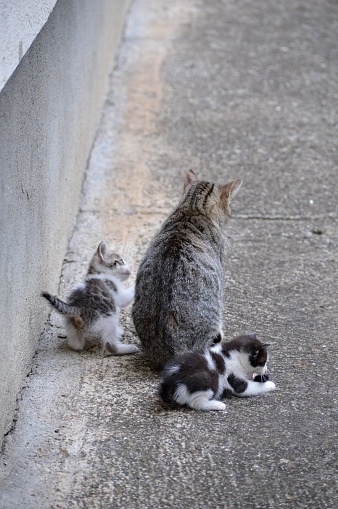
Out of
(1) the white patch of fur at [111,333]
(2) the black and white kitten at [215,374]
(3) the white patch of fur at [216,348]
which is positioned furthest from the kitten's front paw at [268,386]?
(1) the white patch of fur at [111,333]

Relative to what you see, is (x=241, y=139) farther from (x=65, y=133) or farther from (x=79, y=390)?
(x=79, y=390)

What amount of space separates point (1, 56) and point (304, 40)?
803 cm

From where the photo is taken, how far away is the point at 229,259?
20.8ft

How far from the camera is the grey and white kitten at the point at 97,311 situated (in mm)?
4938

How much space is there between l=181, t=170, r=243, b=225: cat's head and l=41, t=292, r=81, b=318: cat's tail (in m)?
1.01

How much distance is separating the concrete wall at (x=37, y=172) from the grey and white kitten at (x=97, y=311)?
208 mm

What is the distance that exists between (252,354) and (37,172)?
1588mm

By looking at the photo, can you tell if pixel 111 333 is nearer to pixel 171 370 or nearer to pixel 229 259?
pixel 171 370

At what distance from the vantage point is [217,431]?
14.2 feet


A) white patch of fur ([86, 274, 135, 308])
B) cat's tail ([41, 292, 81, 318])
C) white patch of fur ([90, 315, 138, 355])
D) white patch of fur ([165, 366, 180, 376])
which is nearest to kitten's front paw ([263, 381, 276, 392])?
white patch of fur ([165, 366, 180, 376])

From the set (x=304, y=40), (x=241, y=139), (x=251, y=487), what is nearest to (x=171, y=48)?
(x=304, y=40)

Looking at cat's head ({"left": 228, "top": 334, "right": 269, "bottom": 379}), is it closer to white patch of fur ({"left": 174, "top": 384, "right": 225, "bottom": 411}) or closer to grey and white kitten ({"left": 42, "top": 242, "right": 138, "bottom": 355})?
white patch of fur ({"left": 174, "top": 384, "right": 225, "bottom": 411})

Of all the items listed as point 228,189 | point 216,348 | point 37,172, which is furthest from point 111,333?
point 228,189

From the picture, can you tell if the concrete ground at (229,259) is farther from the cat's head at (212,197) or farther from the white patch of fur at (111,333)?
the cat's head at (212,197)
